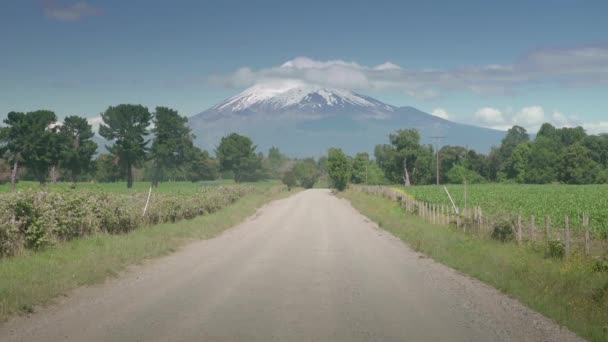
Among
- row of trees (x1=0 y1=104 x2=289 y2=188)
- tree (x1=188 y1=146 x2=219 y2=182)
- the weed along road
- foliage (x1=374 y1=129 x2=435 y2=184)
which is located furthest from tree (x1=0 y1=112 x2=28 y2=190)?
foliage (x1=374 y1=129 x2=435 y2=184)

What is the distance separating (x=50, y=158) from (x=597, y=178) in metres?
91.2

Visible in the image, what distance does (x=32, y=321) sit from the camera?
325 inches

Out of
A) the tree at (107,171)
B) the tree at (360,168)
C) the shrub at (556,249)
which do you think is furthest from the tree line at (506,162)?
the shrub at (556,249)

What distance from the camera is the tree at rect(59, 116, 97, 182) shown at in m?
73.4

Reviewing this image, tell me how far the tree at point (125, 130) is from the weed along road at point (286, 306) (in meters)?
66.6

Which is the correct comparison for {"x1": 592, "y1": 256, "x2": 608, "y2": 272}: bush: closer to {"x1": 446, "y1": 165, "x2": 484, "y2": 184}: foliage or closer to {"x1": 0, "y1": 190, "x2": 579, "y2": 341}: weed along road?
{"x1": 0, "y1": 190, "x2": 579, "y2": 341}: weed along road

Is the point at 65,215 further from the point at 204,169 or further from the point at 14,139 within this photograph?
the point at 204,169

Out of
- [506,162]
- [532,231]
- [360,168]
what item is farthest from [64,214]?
[360,168]

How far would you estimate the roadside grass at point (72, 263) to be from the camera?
9461mm

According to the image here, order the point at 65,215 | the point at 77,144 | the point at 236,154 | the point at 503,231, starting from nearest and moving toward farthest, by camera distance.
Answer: the point at 65,215, the point at 503,231, the point at 77,144, the point at 236,154

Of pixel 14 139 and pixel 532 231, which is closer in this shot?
pixel 532 231

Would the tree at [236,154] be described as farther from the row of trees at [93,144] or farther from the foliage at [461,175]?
the foliage at [461,175]

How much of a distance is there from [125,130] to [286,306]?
74.6 meters

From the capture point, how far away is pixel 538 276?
36.7ft
